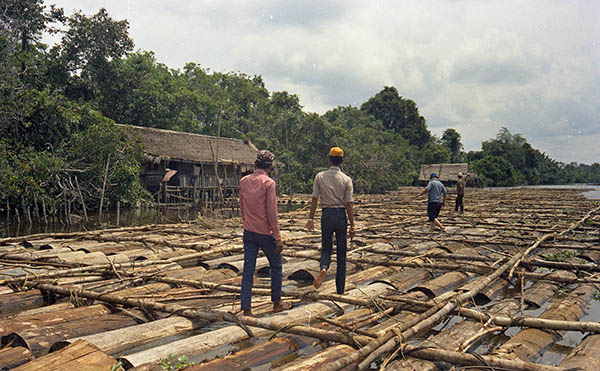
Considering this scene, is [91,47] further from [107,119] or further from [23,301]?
[23,301]

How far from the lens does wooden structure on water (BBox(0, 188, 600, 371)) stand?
11.4 feet

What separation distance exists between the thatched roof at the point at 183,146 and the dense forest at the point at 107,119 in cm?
198

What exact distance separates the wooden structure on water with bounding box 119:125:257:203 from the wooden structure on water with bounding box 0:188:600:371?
17.2 m

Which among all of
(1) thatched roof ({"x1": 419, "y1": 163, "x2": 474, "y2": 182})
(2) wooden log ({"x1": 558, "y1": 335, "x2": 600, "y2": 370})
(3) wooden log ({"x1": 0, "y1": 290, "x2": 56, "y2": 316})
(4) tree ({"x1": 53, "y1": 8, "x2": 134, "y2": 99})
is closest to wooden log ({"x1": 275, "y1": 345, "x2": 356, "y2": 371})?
(2) wooden log ({"x1": 558, "y1": 335, "x2": 600, "y2": 370})

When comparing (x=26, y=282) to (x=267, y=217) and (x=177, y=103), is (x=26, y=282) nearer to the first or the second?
(x=267, y=217)

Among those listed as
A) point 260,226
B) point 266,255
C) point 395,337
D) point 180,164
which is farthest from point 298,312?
point 180,164

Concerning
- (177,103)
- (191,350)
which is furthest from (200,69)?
(191,350)

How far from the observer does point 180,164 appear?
92.9ft

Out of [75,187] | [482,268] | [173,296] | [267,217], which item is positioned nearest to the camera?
[267,217]

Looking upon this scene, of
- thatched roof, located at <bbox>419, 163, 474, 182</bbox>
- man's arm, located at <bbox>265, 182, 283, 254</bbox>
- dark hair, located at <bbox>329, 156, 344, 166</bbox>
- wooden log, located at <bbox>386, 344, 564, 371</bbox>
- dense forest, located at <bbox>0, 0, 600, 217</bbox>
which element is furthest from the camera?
thatched roof, located at <bbox>419, 163, 474, 182</bbox>

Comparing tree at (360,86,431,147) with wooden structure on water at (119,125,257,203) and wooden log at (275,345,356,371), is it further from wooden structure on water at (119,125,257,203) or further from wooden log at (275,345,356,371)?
wooden log at (275,345,356,371)

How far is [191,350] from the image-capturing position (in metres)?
3.67

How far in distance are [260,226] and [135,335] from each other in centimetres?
163

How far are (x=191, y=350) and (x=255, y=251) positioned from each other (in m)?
1.43
